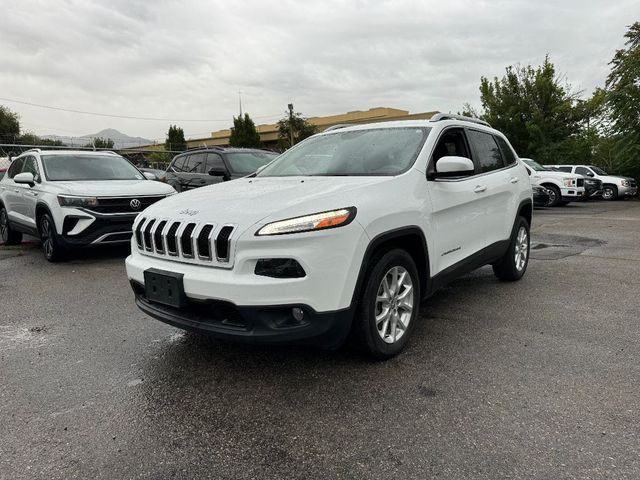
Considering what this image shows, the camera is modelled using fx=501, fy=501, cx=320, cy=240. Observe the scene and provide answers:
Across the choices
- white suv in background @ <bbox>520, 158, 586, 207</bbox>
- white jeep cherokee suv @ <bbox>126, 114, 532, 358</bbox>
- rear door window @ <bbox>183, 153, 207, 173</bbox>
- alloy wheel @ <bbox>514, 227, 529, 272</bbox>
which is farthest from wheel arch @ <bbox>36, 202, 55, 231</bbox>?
white suv in background @ <bbox>520, 158, 586, 207</bbox>

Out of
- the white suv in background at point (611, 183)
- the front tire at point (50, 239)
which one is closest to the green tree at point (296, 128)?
the white suv in background at point (611, 183)

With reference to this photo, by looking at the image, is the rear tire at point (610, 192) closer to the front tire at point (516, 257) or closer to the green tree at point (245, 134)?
the front tire at point (516, 257)

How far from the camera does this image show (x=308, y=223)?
116 inches

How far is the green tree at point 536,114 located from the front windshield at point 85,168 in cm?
2515

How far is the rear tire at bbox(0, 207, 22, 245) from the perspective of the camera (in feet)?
Result: 30.1

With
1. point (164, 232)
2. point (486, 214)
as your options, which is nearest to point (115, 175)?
point (164, 232)

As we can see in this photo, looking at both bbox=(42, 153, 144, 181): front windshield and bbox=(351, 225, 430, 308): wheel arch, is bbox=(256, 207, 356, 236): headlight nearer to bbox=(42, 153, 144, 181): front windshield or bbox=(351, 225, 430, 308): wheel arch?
bbox=(351, 225, 430, 308): wheel arch

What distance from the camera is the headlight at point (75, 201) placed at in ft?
23.0

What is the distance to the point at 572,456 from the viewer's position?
93.6 inches

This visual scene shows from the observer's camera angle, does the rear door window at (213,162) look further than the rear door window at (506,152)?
Yes

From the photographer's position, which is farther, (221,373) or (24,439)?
(221,373)

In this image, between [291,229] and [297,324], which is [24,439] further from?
[291,229]

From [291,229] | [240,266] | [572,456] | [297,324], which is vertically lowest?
[572,456]

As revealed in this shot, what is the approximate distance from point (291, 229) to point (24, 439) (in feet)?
5.92
